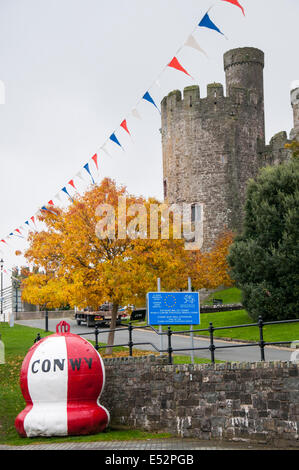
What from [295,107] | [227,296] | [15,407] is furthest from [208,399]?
[295,107]

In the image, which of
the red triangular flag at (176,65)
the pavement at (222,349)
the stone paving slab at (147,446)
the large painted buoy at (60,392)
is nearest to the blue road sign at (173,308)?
the pavement at (222,349)

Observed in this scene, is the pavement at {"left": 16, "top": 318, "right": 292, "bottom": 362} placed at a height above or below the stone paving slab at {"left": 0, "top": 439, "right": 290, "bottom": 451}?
above

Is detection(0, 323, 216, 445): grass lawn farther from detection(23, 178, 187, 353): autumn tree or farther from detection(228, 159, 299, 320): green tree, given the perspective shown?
detection(228, 159, 299, 320): green tree

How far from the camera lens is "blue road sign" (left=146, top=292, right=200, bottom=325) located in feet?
51.5

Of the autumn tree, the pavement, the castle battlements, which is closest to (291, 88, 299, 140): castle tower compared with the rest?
the castle battlements

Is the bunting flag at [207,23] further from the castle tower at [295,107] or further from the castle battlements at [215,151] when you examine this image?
the castle battlements at [215,151]

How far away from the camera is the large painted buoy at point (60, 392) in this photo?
43.5ft

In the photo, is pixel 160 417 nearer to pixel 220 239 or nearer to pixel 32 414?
pixel 32 414

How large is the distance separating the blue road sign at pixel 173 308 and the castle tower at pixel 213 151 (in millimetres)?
33418

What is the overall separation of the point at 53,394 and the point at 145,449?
2.56m

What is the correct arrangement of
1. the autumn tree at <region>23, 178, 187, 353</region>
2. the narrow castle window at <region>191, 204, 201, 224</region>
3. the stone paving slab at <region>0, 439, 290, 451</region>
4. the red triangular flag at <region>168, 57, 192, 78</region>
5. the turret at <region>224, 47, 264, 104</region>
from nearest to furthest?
the stone paving slab at <region>0, 439, 290, 451</region>, the red triangular flag at <region>168, 57, 192, 78</region>, the autumn tree at <region>23, 178, 187, 353</region>, the narrow castle window at <region>191, 204, 201, 224</region>, the turret at <region>224, 47, 264, 104</region>

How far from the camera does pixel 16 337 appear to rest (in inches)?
1079

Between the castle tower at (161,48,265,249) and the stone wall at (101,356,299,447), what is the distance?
34.5 meters
